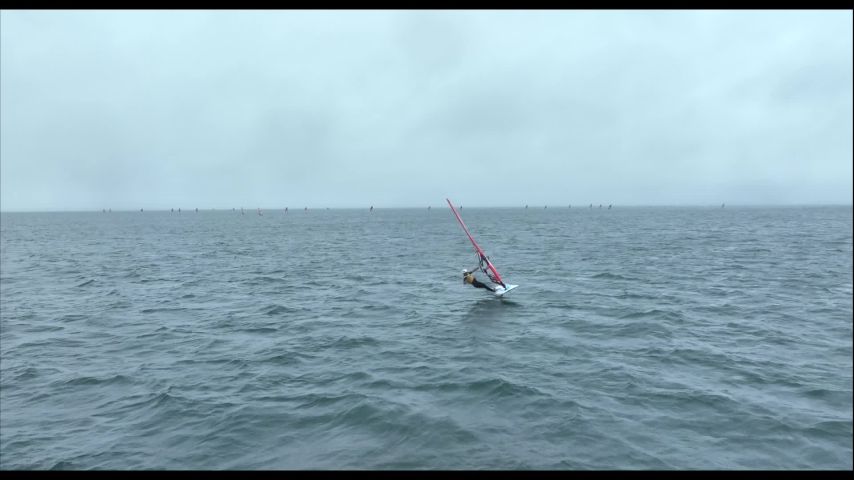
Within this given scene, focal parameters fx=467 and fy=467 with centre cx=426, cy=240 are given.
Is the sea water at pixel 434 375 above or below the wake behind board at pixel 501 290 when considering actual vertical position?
below

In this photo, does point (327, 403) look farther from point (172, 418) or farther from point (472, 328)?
point (472, 328)

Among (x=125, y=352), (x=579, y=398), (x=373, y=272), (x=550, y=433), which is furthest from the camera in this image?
(x=373, y=272)

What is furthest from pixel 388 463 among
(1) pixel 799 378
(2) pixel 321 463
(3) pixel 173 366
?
(1) pixel 799 378

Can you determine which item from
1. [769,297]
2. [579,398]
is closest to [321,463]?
[579,398]

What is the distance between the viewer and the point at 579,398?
14.4 metres

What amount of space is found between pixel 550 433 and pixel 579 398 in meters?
2.54

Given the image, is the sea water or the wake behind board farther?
the wake behind board

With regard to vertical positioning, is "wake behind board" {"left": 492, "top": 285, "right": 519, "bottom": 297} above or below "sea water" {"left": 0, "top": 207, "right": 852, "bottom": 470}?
above

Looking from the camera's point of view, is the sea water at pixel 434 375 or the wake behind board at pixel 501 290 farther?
the wake behind board at pixel 501 290

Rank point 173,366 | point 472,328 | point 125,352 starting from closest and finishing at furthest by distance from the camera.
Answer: point 173,366 → point 125,352 → point 472,328

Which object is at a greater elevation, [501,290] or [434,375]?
[501,290]

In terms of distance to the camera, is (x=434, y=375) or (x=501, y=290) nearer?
(x=434, y=375)

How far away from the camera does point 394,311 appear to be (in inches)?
1063

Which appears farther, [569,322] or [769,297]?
[769,297]
